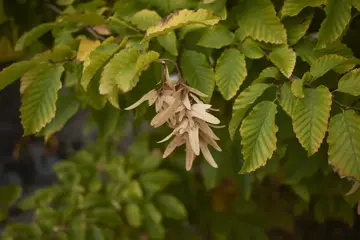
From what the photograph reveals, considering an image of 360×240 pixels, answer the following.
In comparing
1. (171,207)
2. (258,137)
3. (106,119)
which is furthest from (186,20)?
(171,207)

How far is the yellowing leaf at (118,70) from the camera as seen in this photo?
2.40ft

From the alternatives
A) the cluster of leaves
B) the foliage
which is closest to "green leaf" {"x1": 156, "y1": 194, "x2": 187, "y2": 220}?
the cluster of leaves

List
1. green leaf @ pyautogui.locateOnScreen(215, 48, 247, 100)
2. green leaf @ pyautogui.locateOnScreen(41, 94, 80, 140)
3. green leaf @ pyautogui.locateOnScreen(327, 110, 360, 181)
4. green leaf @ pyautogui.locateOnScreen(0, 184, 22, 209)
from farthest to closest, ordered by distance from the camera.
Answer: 1. green leaf @ pyautogui.locateOnScreen(0, 184, 22, 209)
2. green leaf @ pyautogui.locateOnScreen(41, 94, 80, 140)
3. green leaf @ pyautogui.locateOnScreen(215, 48, 247, 100)
4. green leaf @ pyautogui.locateOnScreen(327, 110, 360, 181)

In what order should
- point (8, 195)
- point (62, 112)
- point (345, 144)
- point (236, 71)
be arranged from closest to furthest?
point (345, 144) → point (236, 71) → point (62, 112) → point (8, 195)

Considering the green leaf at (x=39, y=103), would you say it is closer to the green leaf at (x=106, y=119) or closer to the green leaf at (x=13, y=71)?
the green leaf at (x=13, y=71)

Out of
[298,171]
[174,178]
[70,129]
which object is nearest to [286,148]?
[298,171]

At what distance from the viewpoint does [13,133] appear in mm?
1946

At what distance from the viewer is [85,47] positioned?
2.85 ft

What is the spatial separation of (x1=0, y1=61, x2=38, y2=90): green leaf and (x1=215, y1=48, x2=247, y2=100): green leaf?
0.31 metres

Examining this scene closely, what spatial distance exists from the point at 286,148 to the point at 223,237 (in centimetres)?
57

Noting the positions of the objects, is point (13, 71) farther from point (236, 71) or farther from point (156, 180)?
point (156, 180)

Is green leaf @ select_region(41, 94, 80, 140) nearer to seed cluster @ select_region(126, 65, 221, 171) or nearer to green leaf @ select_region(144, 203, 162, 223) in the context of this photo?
seed cluster @ select_region(126, 65, 221, 171)

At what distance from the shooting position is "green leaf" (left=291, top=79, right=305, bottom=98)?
70 centimetres

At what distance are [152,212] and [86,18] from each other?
0.64 m
